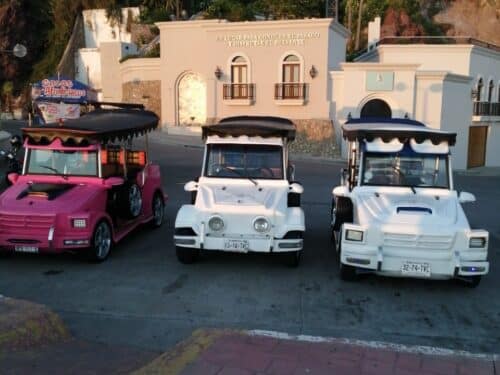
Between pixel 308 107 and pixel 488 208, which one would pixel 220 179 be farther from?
pixel 308 107

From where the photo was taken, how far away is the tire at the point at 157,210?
33.8 feet

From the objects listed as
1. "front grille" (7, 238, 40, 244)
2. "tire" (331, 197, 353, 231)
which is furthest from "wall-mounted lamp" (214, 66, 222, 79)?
"front grille" (7, 238, 40, 244)

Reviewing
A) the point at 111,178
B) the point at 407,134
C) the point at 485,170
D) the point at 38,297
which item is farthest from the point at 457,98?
the point at 38,297

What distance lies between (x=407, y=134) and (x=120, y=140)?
4689 millimetres

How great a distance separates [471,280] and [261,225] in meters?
2.82

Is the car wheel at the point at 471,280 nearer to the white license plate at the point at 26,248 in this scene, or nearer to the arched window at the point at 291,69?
the white license plate at the point at 26,248

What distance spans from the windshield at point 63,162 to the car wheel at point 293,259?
3.31 meters

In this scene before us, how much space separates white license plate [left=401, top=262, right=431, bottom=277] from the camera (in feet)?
22.1

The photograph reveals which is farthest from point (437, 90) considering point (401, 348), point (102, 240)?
point (401, 348)

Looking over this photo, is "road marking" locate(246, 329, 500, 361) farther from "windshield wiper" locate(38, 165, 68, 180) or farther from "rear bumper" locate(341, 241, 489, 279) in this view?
"windshield wiper" locate(38, 165, 68, 180)

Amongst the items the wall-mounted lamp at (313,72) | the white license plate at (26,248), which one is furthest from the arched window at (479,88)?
the white license plate at (26,248)

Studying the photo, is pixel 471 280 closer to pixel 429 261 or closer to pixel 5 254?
pixel 429 261

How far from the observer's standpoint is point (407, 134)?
26.2ft

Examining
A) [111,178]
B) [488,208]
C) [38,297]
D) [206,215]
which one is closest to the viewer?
[38,297]
